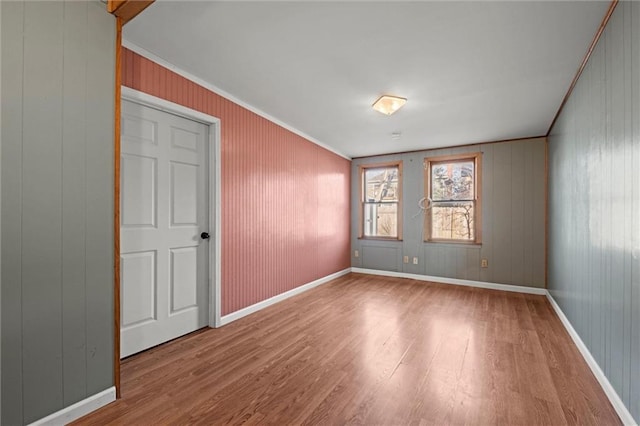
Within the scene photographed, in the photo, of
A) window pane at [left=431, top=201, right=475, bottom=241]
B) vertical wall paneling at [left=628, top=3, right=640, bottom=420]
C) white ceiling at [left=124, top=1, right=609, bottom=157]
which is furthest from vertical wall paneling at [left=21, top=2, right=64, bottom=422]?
window pane at [left=431, top=201, right=475, bottom=241]

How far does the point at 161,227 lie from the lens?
2.51 metres

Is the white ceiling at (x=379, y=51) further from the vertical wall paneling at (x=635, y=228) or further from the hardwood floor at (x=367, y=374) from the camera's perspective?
the hardwood floor at (x=367, y=374)

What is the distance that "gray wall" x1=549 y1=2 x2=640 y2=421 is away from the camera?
151 centimetres

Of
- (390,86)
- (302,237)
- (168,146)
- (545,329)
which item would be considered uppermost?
(390,86)

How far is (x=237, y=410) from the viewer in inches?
66.9

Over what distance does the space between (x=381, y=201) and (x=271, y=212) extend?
9.10ft

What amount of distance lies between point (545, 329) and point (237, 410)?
3.08 m

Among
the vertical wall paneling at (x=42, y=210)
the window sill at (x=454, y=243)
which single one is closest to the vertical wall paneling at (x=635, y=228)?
the vertical wall paneling at (x=42, y=210)

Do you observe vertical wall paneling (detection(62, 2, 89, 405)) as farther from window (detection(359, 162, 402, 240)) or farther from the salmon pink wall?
window (detection(359, 162, 402, 240))

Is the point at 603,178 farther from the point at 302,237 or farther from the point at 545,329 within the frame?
the point at 302,237

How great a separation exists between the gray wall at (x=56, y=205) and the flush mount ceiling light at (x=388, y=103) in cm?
230

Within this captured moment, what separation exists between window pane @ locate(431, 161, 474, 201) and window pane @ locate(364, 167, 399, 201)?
716 millimetres

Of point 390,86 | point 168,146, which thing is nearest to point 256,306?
point 168,146

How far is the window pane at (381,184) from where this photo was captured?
222 inches
